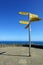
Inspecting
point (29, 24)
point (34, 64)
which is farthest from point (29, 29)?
point (34, 64)

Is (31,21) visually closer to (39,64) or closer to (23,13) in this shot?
(23,13)

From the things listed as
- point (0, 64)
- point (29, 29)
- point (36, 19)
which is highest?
point (36, 19)

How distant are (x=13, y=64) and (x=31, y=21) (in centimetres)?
445

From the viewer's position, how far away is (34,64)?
7.42 metres

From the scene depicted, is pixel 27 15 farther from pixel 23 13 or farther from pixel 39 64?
pixel 39 64

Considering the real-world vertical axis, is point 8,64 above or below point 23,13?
below

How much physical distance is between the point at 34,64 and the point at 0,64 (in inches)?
71.5

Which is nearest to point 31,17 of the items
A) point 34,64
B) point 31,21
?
point 31,21

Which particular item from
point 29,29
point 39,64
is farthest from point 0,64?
point 29,29

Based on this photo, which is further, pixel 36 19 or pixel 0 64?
pixel 36 19

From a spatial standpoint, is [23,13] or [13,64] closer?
[13,64]

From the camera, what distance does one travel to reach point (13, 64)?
741 centimetres

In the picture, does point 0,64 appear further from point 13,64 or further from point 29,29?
point 29,29

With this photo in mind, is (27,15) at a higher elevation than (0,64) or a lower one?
higher
